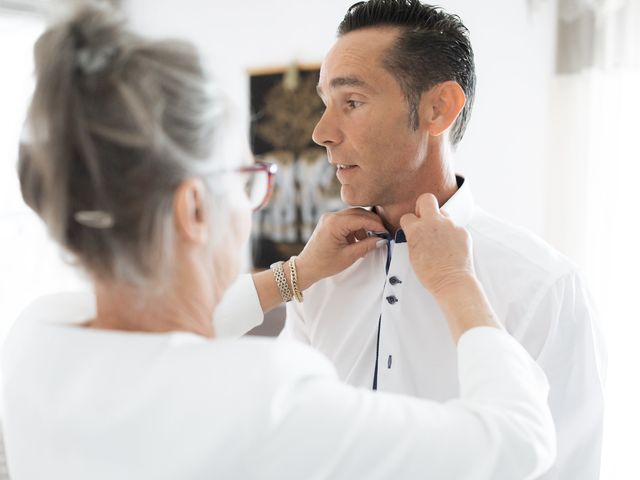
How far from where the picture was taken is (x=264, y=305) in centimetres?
149

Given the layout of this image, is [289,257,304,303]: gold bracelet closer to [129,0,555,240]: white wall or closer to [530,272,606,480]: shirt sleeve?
[530,272,606,480]: shirt sleeve

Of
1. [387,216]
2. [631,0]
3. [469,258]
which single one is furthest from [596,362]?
[631,0]

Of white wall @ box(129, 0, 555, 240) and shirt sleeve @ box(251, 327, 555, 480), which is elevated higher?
white wall @ box(129, 0, 555, 240)

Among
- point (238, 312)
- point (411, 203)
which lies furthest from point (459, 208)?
point (238, 312)

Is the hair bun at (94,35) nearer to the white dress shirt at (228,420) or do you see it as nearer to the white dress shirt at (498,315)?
the white dress shirt at (228,420)

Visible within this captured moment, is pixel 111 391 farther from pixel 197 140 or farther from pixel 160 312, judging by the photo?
pixel 197 140

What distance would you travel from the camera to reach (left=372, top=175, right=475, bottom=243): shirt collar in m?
1.40

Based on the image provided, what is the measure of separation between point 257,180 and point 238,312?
59 centimetres

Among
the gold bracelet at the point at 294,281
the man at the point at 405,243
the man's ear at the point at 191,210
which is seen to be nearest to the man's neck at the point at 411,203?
the man at the point at 405,243

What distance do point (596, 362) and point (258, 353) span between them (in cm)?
82

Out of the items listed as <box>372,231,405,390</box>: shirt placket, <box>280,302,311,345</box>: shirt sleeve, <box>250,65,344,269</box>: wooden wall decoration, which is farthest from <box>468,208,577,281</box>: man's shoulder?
<box>250,65,344,269</box>: wooden wall decoration

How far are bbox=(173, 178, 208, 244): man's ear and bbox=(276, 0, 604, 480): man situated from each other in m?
0.63

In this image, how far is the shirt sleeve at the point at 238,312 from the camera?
4.72ft

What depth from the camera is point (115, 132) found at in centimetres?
76
